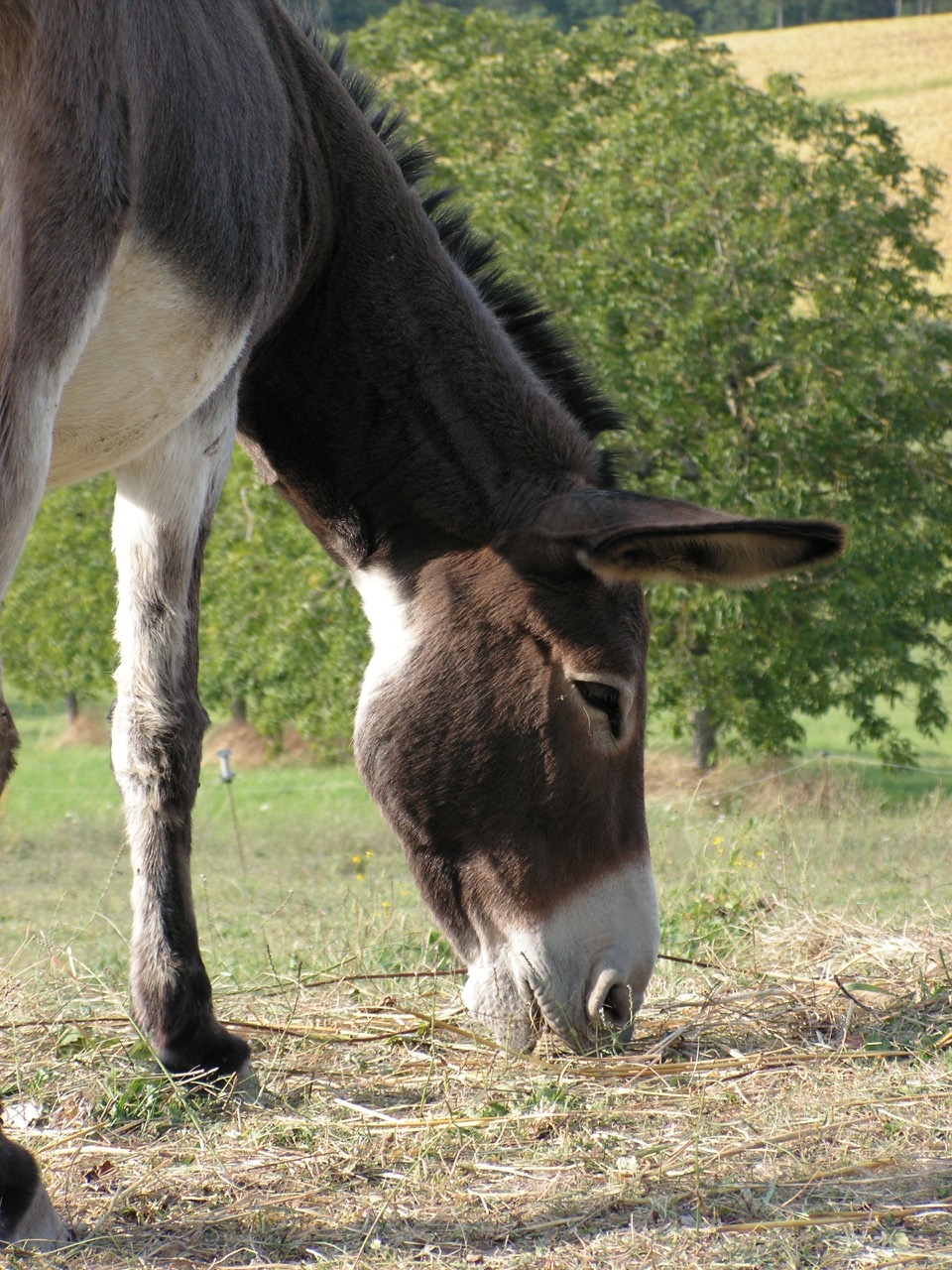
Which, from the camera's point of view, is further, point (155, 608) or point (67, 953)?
point (67, 953)

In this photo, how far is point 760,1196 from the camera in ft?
7.70

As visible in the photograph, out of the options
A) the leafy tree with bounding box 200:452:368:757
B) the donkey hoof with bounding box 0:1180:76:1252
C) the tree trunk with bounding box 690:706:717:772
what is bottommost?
the tree trunk with bounding box 690:706:717:772

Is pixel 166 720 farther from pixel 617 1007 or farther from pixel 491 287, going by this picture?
pixel 491 287

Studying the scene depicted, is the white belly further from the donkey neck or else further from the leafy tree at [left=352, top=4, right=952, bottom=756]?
the leafy tree at [left=352, top=4, right=952, bottom=756]

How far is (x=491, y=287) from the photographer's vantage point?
344 centimetres

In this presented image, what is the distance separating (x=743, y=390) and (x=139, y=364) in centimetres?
989

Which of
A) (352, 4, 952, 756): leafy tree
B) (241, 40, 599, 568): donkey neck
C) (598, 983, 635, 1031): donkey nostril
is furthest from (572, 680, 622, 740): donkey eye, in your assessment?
(352, 4, 952, 756): leafy tree

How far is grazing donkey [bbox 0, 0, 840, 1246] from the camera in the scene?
2592mm

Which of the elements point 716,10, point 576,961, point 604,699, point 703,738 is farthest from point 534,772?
point 716,10

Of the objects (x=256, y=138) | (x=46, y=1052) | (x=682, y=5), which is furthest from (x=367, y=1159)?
(x=682, y=5)

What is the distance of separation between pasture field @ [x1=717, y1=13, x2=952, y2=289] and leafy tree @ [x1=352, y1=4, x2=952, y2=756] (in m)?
32.0

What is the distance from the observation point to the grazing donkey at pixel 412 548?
259 centimetres

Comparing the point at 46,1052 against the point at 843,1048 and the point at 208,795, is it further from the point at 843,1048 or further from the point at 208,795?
the point at 208,795

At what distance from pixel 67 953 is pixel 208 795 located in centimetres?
1340
